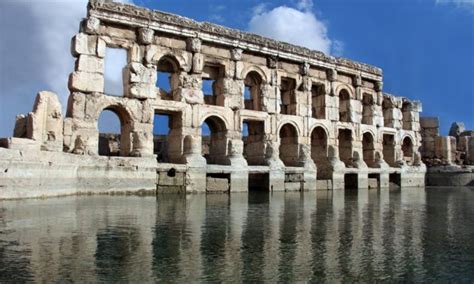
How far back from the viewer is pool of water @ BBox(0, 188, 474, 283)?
438cm

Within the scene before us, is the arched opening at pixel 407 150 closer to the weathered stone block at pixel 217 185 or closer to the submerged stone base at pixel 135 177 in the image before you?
the submerged stone base at pixel 135 177

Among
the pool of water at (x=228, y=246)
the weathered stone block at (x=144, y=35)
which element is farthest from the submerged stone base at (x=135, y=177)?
the weathered stone block at (x=144, y=35)

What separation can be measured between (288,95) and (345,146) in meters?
4.39

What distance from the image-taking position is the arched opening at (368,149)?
24.3m

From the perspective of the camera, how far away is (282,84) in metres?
22.5

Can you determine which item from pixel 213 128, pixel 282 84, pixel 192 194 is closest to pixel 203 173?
pixel 192 194

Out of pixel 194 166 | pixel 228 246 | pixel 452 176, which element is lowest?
pixel 228 246

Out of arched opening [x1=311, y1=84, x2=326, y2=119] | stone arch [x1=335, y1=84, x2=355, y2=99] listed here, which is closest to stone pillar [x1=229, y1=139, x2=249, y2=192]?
arched opening [x1=311, y1=84, x2=326, y2=119]

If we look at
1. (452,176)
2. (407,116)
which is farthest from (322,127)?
(452,176)

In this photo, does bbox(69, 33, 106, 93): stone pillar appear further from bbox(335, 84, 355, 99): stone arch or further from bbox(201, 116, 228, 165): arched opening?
bbox(335, 84, 355, 99): stone arch

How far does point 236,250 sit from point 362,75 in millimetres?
20621

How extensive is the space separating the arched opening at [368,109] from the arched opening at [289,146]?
5885mm

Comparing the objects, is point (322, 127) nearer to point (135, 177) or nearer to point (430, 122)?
point (135, 177)

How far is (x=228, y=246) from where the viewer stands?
577 cm
